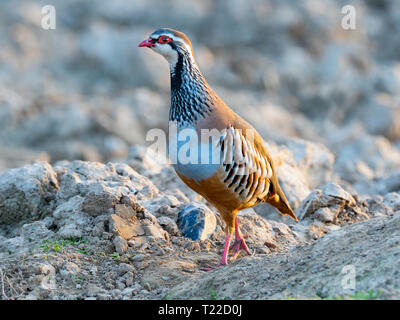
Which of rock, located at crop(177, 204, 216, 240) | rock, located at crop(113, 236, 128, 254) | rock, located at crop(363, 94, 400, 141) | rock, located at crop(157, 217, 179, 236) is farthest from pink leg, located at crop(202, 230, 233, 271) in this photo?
rock, located at crop(363, 94, 400, 141)

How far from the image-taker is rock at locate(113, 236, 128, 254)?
5.22 m

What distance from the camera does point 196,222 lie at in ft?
18.4

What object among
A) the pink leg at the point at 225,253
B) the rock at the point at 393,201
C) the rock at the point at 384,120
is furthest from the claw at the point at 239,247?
the rock at the point at 384,120

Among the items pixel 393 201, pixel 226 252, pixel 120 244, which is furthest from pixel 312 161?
pixel 120 244

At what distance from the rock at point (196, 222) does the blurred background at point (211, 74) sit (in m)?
4.02

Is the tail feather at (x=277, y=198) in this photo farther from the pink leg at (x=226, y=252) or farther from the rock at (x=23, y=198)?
the rock at (x=23, y=198)

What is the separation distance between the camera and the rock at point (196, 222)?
558cm

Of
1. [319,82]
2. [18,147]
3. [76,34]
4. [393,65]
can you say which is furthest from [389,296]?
[76,34]

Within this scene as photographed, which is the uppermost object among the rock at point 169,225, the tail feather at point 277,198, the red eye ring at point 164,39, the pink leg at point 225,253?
the red eye ring at point 164,39

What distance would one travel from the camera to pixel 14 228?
5.81 meters

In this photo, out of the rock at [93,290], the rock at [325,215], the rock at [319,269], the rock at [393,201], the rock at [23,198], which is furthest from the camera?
the rock at [393,201]

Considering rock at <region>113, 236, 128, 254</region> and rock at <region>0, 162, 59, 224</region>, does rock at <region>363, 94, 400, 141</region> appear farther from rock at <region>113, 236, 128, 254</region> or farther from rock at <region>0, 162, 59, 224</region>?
rock at <region>113, 236, 128, 254</region>

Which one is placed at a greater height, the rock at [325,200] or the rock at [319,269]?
the rock at [325,200]
